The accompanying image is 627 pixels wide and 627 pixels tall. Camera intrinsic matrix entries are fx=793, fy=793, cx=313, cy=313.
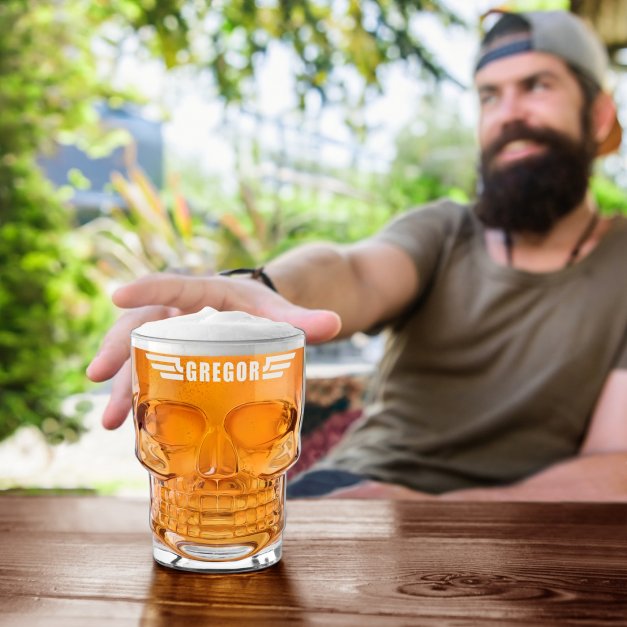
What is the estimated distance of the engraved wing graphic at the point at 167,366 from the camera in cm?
68

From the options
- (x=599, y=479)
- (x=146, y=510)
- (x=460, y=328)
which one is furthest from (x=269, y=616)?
(x=460, y=328)

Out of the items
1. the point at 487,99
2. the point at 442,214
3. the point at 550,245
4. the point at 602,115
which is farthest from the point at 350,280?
the point at 602,115

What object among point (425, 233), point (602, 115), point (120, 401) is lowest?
point (425, 233)

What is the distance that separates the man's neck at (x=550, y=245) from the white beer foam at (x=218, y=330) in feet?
4.11

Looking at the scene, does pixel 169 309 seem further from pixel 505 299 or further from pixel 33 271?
pixel 33 271

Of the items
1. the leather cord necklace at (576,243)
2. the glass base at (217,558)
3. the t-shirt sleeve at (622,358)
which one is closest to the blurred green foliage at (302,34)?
the leather cord necklace at (576,243)

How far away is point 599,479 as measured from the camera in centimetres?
133

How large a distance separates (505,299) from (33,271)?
3.33 meters

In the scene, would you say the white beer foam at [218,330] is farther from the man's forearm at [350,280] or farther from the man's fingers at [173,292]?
the man's forearm at [350,280]

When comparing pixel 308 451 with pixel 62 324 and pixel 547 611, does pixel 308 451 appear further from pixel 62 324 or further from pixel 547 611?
pixel 62 324

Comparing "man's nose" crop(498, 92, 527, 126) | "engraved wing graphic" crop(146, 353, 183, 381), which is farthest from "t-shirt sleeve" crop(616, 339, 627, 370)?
"engraved wing graphic" crop(146, 353, 183, 381)

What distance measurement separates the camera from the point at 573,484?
53.7 inches

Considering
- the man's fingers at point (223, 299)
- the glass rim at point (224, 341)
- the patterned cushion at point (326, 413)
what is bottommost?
the patterned cushion at point (326, 413)

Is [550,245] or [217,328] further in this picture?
[550,245]
